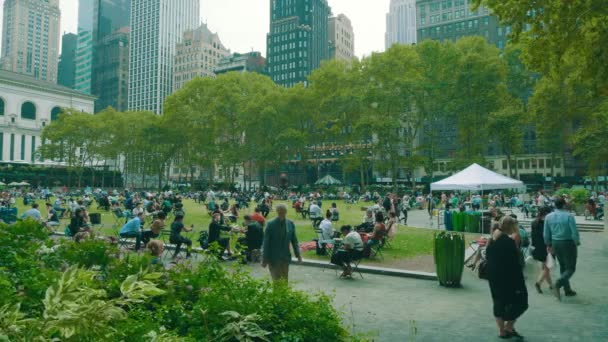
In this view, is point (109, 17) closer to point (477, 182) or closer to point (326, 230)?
point (477, 182)

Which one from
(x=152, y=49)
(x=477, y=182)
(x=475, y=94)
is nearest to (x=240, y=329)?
(x=477, y=182)

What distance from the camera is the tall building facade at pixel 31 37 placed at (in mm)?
178500

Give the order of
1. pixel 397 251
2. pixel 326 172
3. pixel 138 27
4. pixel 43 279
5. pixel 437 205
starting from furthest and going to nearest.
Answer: pixel 138 27 < pixel 326 172 < pixel 437 205 < pixel 397 251 < pixel 43 279

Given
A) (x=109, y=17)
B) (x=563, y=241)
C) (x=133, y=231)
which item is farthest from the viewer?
(x=109, y=17)

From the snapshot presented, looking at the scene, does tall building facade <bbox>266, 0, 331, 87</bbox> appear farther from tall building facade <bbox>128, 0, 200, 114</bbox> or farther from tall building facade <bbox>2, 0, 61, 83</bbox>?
tall building facade <bbox>2, 0, 61, 83</bbox>

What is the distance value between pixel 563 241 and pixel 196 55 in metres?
153

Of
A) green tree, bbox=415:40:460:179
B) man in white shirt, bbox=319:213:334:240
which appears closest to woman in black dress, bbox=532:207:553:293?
man in white shirt, bbox=319:213:334:240

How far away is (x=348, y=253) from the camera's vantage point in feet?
35.3

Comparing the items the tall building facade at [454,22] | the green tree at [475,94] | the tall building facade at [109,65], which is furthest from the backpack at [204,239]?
the tall building facade at [109,65]

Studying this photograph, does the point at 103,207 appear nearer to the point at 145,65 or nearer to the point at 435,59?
the point at 435,59

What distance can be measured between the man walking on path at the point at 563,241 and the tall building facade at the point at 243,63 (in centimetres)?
13802

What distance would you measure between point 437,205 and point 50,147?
2225 inches

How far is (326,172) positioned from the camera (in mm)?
90812

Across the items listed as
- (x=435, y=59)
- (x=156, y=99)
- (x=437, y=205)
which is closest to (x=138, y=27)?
(x=156, y=99)
